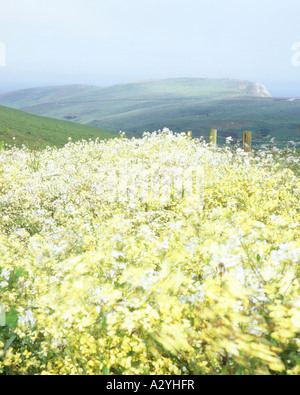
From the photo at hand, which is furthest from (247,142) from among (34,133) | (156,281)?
(34,133)

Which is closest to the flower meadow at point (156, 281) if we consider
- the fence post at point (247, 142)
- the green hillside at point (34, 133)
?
the fence post at point (247, 142)

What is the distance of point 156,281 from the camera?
3.69m

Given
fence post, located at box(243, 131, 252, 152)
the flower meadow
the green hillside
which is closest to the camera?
the flower meadow

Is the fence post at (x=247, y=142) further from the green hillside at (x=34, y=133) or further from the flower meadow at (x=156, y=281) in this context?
the green hillside at (x=34, y=133)

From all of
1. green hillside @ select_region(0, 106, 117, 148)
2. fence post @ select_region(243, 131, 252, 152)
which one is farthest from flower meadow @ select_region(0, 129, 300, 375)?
green hillside @ select_region(0, 106, 117, 148)

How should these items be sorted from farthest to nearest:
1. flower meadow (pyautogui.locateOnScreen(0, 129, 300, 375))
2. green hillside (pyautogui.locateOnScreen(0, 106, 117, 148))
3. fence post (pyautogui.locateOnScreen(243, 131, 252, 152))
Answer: green hillside (pyautogui.locateOnScreen(0, 106, 117, 148)) → fence post (pyautogui.locateOnScreen(243, 131, 252, 152)) → flower meadow (pyautogui.locateOnScreen(0, 129, 300, 375))

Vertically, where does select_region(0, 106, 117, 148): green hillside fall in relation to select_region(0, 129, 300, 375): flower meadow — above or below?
above

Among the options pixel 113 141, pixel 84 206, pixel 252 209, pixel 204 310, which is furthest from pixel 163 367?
pixel 113 141

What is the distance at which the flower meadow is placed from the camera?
312 cm

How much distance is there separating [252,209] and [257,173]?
2.90m

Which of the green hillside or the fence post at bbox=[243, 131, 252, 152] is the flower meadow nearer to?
the fence post at bbox=[243, 131, 252, 152]
